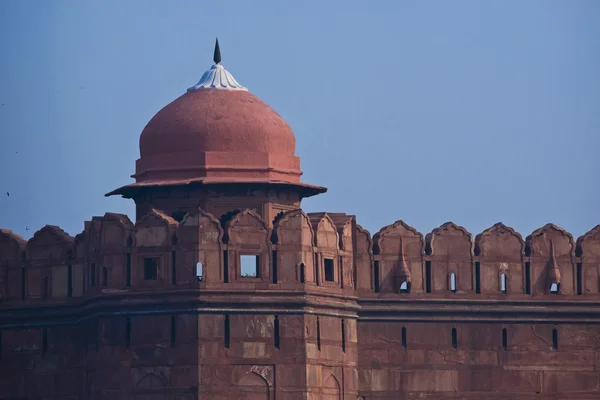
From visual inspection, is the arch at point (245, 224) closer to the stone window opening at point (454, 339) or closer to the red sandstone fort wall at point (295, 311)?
the red sandstone fort wall at point (295, 311)

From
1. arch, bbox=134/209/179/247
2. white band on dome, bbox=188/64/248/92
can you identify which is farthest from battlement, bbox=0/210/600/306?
white band on dome, bbox=188/64/248/92

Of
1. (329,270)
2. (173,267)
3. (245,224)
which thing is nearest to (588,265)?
(329,270)

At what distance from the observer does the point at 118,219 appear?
57844 mm

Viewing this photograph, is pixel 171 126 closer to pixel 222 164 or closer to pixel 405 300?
pixel 222 164

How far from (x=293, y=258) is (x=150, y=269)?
3167 mm

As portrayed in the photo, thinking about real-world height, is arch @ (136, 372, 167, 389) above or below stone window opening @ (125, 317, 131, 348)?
below

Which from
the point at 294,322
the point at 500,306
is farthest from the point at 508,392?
the point at 294,322

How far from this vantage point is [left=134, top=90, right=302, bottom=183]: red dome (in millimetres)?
59031

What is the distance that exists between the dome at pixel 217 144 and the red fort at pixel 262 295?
0.04 m

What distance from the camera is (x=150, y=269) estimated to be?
57.8 meters

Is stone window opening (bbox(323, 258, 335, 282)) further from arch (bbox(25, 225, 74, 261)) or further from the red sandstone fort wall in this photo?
arch (bbox(25, 225, 74, 261))

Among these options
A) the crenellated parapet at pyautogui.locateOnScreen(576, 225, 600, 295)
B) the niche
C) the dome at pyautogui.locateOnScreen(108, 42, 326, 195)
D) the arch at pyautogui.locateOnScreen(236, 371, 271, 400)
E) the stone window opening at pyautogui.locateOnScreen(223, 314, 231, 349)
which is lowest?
the arch at pyautogui.locateOnScreen(236, 371, 271, 400)

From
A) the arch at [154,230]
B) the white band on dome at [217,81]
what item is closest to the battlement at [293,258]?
the arch at [154,230]

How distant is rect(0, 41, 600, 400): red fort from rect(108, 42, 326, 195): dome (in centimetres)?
4
